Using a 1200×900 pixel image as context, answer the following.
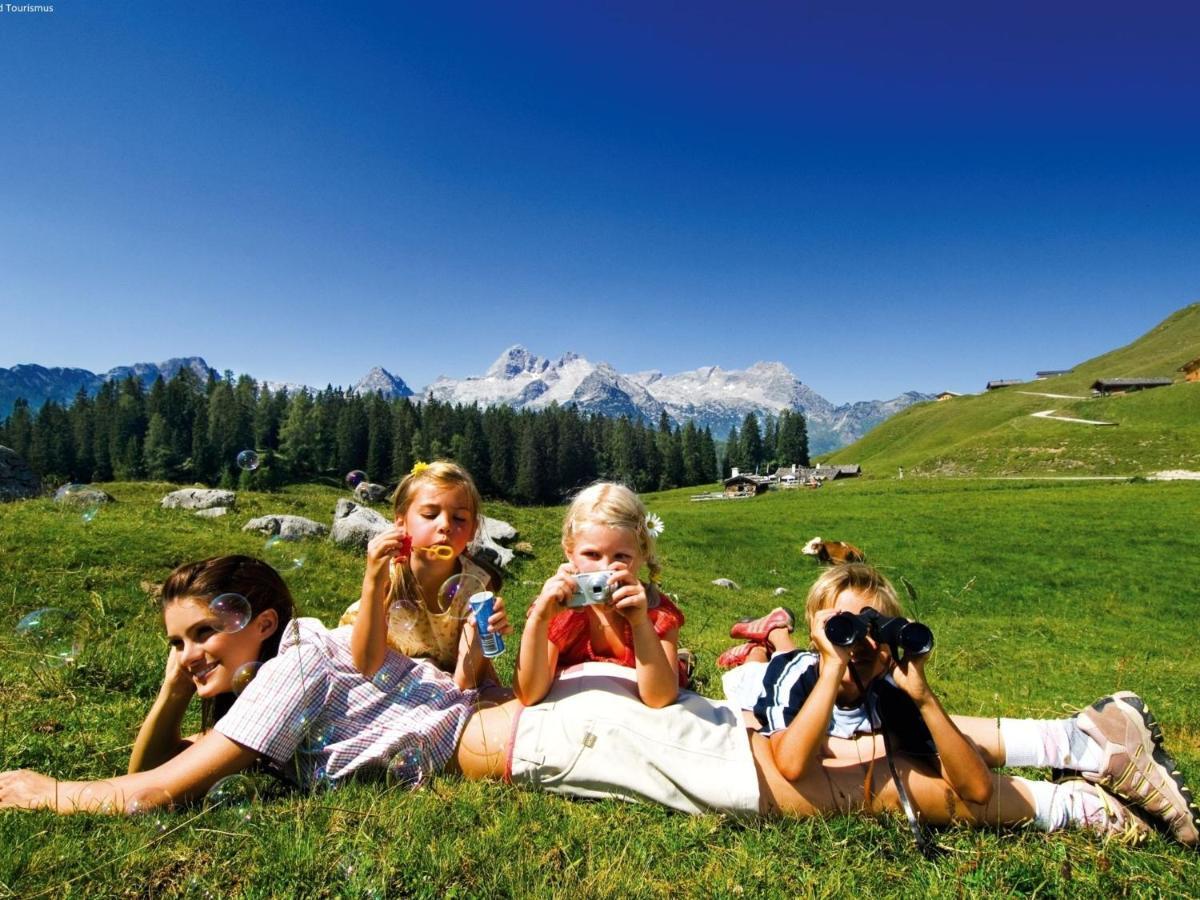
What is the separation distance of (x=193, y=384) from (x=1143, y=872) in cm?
13788

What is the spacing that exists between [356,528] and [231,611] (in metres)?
13.1

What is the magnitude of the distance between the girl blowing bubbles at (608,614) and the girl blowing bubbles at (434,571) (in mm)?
Answer: 661

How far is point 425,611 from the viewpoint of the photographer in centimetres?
455

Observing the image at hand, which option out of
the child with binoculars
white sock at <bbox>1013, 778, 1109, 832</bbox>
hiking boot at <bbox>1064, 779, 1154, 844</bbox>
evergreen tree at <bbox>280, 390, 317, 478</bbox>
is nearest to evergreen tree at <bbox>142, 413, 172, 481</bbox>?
evergreen tree at <bbox>280, 390, 317, 478</bbox>

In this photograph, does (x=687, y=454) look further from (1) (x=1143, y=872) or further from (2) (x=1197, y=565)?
(1) (x=1143, y=872)

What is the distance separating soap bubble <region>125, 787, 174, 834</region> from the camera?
3148 millimetres

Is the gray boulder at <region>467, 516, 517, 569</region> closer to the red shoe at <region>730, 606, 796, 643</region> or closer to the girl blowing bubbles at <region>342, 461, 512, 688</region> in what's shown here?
the red shoe at <region>730, 606, 796, 643</region>

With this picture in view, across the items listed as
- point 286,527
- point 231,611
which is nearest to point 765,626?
point 231,611

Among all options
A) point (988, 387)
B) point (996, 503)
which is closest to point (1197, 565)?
point (996, 503)

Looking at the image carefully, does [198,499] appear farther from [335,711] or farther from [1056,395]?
[1056,395]

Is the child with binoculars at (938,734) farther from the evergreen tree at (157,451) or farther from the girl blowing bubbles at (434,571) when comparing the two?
the evergreen tree at (157,451)

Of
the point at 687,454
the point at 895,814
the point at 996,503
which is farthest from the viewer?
the point at 687,454

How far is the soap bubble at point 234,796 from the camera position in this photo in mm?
3230

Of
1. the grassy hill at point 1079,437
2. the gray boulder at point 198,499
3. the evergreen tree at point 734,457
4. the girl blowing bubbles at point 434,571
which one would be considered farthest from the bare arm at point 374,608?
the evergreen tree at point 734,457
